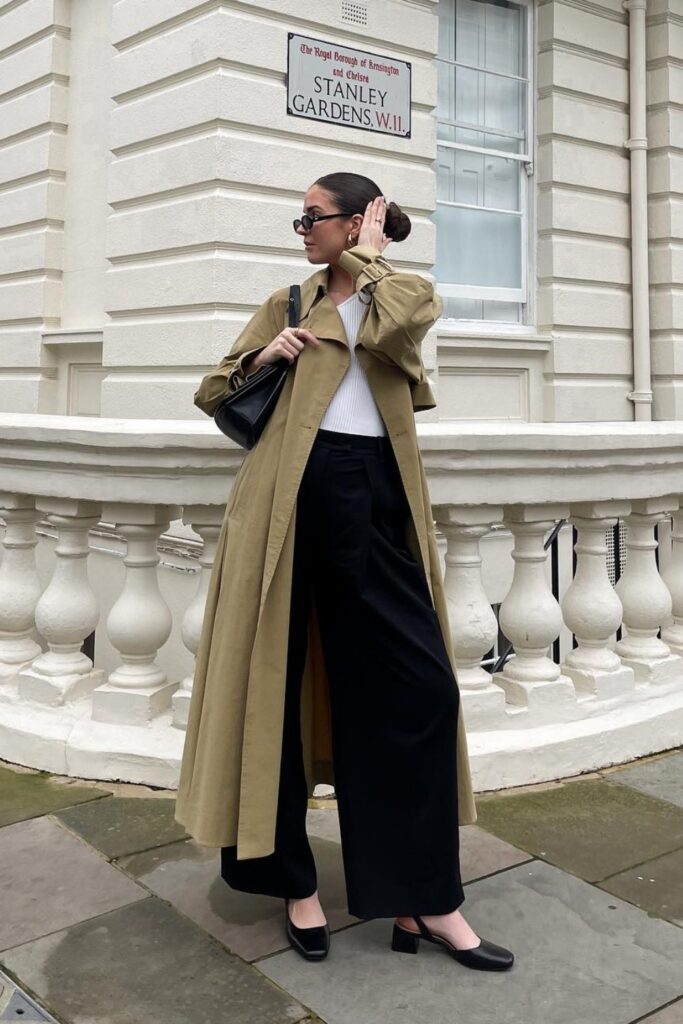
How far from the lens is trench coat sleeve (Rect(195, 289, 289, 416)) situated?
2385 mm

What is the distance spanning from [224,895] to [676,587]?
2207 millimetres

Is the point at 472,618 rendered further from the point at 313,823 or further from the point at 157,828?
the point at 157,828

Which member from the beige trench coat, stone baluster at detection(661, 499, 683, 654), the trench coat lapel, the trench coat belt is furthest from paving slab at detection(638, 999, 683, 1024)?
stone baluster at detection(661, 499, 683, 654)

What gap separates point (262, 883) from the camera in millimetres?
2328

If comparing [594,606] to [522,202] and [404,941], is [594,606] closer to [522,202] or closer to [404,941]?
[404,941]

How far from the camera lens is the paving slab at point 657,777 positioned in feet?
10.6

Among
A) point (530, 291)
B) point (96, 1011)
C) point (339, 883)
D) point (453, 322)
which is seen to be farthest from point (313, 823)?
point (530, 291)

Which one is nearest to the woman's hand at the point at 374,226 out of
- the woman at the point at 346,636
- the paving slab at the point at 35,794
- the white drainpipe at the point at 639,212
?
the woman at the point at 346,636

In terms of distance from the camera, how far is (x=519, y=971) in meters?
2.20

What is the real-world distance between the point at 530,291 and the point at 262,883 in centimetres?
730

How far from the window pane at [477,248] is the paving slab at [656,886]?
6.31 meters

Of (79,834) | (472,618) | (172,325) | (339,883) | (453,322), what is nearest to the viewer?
(339,883)

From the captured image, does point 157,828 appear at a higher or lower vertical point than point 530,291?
lower

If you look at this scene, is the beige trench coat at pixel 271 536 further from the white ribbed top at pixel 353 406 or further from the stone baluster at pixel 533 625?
the stone baluster at pixel 533 625
